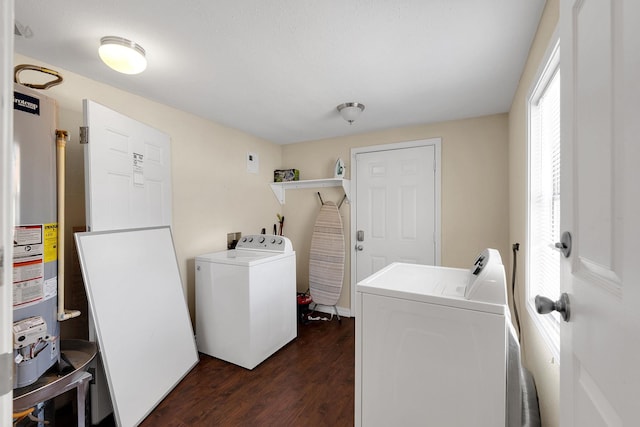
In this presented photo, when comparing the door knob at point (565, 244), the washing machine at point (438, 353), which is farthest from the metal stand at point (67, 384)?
the door knob at point (565, 244)

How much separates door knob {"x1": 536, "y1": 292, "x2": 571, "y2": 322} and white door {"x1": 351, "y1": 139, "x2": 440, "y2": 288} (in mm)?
2313

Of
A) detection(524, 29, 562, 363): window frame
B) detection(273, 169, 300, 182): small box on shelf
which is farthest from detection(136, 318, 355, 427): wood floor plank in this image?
detection(273, 169, 300, 182): small box on shelf

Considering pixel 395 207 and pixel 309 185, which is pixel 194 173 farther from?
pixel 395 207

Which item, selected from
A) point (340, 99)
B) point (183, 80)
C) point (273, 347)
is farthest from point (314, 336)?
point (183, 80)

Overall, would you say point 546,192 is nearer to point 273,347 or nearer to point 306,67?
point 306,67

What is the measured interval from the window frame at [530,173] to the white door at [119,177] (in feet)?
7.96

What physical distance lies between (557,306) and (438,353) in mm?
586

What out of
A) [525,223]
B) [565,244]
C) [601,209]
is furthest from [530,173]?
[601,209]

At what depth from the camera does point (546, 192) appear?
1.50 metres

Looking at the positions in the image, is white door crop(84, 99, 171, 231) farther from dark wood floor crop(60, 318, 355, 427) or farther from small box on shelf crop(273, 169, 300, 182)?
small box on shelf crop(273, 169, 300, 182)

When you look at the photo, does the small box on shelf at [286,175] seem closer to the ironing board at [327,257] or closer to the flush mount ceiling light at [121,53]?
the ironing board at [327,257]

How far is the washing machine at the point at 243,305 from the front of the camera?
2.33 metres

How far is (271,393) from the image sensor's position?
→ 79.4 inches

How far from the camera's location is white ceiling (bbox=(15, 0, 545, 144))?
1.30 metres
